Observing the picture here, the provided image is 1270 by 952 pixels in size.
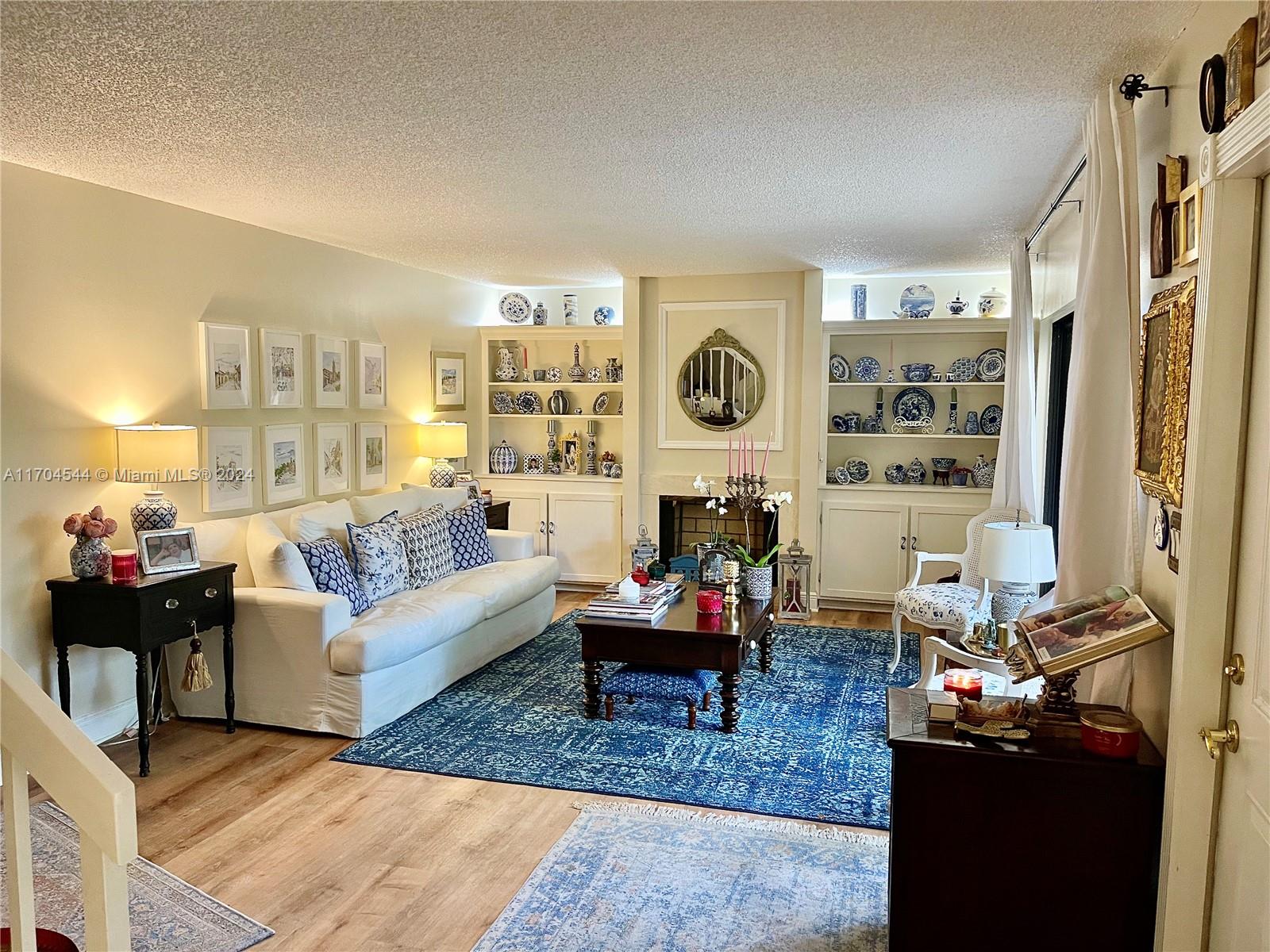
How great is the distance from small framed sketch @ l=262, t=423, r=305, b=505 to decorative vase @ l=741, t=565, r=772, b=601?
2567 millimetres

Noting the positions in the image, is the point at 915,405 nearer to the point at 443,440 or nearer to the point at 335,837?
the point at 443,440

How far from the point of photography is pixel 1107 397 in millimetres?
2445

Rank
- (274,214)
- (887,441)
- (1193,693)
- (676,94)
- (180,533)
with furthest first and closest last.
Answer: (887,441) < (274,214) < (180,533) < (676,94) < (1193,693)

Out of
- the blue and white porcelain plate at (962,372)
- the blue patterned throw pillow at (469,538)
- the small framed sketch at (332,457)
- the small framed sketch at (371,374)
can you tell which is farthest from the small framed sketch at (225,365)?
the blue and white porcelain plate at (962,372)

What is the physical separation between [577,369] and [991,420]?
3.16 metres

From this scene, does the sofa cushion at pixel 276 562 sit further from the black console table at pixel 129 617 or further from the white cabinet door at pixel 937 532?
the white cabinet door at pixel 937 532

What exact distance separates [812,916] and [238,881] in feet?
5.77

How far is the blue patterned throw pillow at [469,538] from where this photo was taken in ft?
18.1

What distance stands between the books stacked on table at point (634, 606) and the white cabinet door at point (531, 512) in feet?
8.72

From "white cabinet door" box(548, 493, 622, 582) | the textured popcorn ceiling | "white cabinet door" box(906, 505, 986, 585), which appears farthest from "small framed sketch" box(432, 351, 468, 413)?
"white cabinet door" box(906, 505, 986, 585)

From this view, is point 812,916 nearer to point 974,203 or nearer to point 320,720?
point 320,720

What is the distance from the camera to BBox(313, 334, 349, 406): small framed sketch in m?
5.29

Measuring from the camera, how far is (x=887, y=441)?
6852 millimetres

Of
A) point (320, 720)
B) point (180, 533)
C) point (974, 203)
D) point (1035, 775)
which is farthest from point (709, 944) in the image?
point (974, 203)
